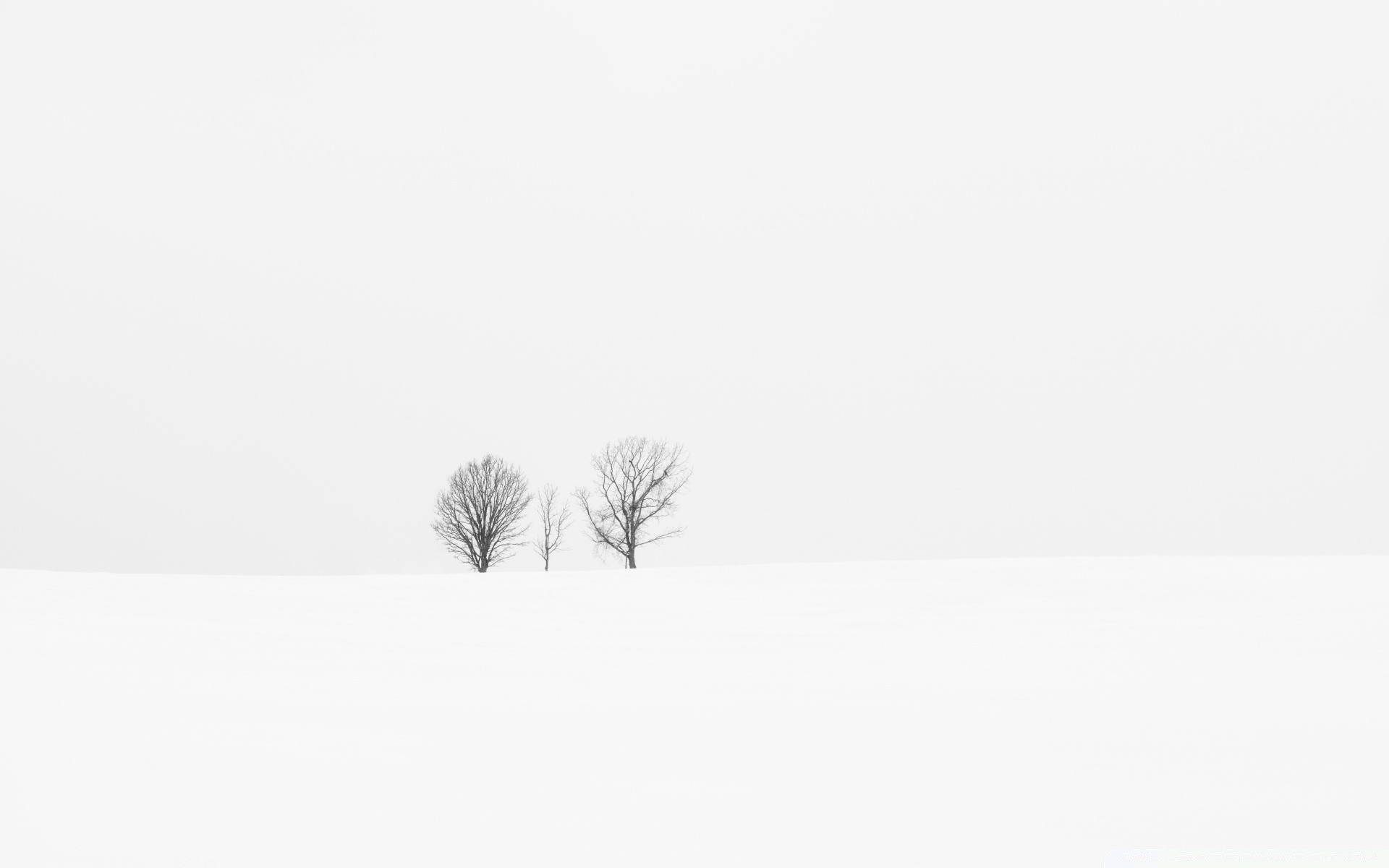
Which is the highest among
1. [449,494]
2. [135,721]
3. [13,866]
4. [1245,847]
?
[449,494]

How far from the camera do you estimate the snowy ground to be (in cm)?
153

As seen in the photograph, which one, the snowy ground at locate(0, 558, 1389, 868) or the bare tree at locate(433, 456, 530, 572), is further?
the bare tree at locate(433, 456, 530, 572)

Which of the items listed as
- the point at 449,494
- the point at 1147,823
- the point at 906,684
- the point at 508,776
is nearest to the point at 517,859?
the point at 508,776

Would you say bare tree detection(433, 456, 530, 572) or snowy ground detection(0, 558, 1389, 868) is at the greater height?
bare tree detection(433, 456, 530, 572)

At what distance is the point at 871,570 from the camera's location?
32.6 ft

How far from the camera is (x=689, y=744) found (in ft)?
7.04

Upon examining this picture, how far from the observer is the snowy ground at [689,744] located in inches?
60.1

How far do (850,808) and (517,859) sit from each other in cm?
67

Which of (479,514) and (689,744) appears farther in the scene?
(479,514)

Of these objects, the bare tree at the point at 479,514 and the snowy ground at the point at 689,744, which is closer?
the snowy ground at the point at 689,744

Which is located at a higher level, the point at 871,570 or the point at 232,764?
the point at 871,570

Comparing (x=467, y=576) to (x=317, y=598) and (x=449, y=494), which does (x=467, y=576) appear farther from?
(x=449, y=494)

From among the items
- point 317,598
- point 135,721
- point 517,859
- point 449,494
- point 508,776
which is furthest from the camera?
point 449,494

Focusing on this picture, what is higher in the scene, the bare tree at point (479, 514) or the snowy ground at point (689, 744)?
the bare tree at point (479, 514)
